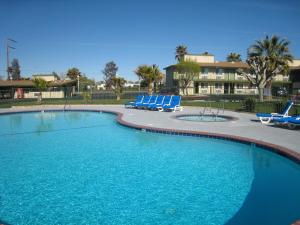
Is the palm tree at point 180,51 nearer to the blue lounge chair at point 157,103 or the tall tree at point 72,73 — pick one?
the tall tree at point 72,73

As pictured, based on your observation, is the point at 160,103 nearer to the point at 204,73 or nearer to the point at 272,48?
the point at 272,48

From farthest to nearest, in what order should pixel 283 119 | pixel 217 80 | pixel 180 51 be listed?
1. pixel 180 51
2. pixel 217 80
3. pixel 283 119

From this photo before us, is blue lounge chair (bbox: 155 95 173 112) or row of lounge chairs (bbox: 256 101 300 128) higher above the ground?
blue lounge chair (bbox: 155 95 173 112)

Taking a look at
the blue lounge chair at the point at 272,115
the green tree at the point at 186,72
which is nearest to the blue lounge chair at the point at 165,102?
the blue lounge chair at the point at 272,115

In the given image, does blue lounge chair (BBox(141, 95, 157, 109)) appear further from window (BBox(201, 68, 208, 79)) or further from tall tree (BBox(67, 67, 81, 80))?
tall tree (BBox(67, 67, 81, 80))

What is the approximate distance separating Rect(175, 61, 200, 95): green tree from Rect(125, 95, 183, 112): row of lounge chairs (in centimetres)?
2270

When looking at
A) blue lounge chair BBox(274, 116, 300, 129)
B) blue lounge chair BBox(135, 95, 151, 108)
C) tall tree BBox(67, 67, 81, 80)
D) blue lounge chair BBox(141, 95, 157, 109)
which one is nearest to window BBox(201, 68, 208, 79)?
blue lounge chair BBox(135, 95, 151, 108)

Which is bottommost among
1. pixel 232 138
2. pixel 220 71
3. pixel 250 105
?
pixel 232 138

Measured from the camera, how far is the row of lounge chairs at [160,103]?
19894mm

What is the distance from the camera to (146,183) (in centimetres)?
657

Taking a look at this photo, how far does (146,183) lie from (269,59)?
1053 inches

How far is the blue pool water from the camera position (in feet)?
16.4

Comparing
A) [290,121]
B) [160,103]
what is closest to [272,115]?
[290,121]

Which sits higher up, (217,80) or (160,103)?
(217,80)
